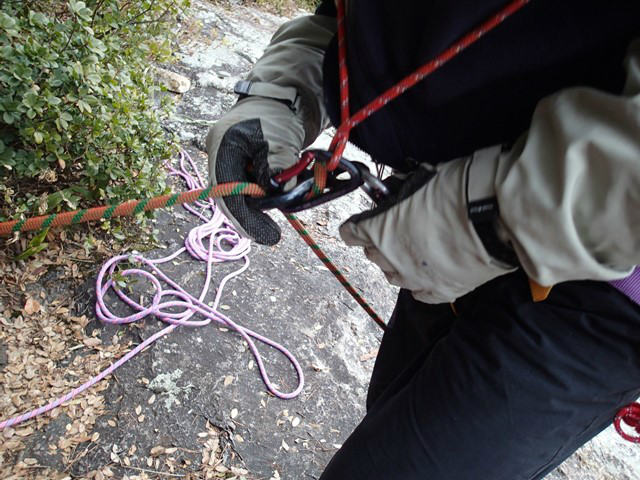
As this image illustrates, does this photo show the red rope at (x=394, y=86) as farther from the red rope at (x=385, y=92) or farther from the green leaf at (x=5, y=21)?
the green leaf at (x=5, y=21)

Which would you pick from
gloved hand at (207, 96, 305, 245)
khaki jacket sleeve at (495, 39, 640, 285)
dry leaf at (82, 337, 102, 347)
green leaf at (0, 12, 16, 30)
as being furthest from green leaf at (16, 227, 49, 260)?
khaki jacket sleeve at (495, 39, 640, 285)

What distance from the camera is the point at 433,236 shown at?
0.84m

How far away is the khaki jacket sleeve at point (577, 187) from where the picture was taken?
66 centimetres

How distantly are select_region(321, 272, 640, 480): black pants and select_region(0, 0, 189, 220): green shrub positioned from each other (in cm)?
126

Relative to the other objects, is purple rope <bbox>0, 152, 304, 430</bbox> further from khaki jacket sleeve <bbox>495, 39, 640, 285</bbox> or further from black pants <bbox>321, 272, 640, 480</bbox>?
khaki jacket sleeve <bbox>495, 39, 640, 285</bbox>

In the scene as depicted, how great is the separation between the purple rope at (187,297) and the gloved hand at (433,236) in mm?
1225

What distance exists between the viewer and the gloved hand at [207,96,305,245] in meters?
1.04

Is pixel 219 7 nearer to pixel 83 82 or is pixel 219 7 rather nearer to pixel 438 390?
pixel 83 82

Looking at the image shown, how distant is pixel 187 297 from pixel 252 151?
3.62 feet

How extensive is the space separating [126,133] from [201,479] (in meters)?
1.22

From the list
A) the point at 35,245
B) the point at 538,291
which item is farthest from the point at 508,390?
the point at 35,245

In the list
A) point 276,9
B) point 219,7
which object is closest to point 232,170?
point 219,7

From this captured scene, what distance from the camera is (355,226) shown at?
936mm

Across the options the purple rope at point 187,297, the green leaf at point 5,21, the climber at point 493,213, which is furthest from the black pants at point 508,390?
the green leaf at point 5,21
